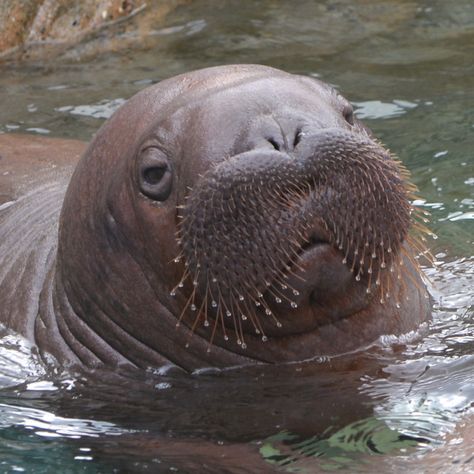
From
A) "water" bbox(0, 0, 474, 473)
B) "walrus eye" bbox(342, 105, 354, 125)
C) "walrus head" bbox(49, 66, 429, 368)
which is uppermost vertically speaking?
"walrus eye" bbox(342, 105, 354, 125)

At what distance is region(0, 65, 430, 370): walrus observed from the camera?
5.91 meters

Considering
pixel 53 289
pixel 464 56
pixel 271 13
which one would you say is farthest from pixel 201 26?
pixel 53 289

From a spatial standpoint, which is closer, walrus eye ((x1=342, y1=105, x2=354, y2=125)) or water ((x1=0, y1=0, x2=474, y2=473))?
water ((x1=0, y1=0, x2=474, y2=473))

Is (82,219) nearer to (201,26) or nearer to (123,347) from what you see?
(123,347)

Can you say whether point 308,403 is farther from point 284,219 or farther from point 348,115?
point 348,115

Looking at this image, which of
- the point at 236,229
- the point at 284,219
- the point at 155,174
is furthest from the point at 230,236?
the point at 155,174

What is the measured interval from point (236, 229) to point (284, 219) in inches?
8.7

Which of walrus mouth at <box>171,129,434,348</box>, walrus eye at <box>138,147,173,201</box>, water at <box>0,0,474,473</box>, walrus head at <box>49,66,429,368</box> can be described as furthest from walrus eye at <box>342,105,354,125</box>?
water at <box>0,0,474,473</box>

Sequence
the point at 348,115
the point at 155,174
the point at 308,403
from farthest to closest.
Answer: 1. the point at 348,115
2. the point at 155,174
3. the point at 308,403

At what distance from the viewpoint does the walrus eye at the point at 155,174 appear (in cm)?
628

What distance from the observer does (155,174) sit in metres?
6.32

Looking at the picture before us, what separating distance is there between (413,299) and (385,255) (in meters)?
0.73

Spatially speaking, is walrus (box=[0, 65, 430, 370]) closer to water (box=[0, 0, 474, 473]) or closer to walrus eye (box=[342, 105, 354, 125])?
walrus eye (box=[342, 105, 354, 125])

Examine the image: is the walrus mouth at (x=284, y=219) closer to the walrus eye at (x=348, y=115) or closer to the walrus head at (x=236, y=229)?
the walrus head at (x=236, y=229)
